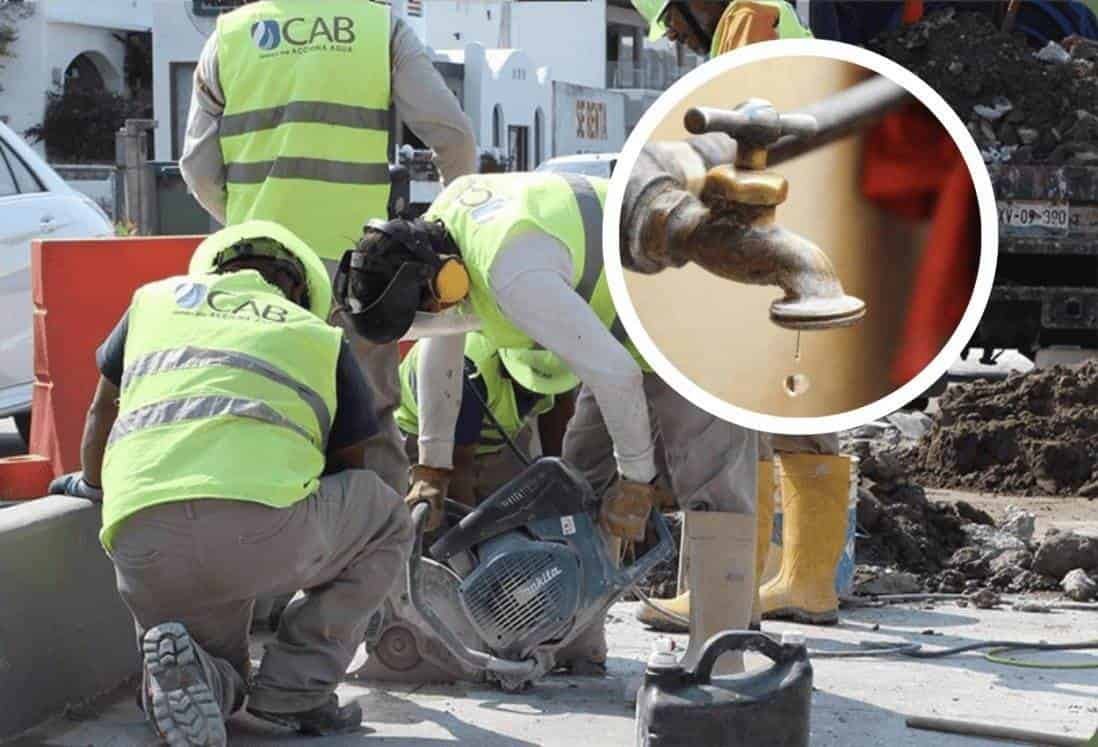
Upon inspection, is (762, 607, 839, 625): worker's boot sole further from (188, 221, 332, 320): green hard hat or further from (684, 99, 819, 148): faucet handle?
(684, 99, 819, 148): faucet handle

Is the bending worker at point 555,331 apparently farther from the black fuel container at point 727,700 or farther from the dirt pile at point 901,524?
the dirt pile at point 901,524

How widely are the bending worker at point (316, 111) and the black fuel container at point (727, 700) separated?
5.56 ft

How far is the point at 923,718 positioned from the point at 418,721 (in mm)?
1244

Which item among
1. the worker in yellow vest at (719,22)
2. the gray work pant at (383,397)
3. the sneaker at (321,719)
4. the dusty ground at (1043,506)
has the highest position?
the worker in yellow vest at (719,22)

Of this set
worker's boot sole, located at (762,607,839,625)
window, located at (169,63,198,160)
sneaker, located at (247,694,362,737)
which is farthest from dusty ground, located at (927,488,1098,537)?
window, located at (169,63,198,160)

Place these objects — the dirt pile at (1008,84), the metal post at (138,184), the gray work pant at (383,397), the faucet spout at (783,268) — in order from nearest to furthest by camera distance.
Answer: the faucet spout at (783,268) < the gray work pant at (383,397) < the dirt pile at (1008,84) < the metal post at (138,184)

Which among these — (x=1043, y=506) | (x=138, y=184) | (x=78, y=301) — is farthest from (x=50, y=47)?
(x=78, y=301)

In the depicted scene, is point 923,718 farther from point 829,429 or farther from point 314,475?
point 829,429

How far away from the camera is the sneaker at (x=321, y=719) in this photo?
456 cm

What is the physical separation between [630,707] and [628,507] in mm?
673

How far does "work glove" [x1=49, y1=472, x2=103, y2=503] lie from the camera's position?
4.96 meters

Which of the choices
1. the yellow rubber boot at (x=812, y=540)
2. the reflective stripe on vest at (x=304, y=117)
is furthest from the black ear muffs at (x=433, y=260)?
the yellow rubber boot at (x=812, y=540)

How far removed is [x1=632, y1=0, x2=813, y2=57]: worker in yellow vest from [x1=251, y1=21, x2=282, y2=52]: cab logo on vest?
174 cm

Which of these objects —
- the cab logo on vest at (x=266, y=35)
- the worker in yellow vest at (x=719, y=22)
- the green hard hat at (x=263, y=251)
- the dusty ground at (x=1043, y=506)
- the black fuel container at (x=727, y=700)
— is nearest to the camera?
the worker in yellow vest at (x=719, y=22)
